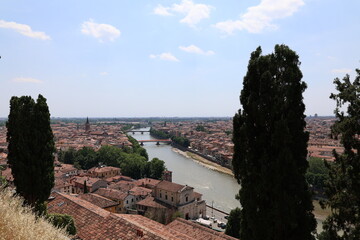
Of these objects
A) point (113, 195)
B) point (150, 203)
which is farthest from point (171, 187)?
point (113, 195)

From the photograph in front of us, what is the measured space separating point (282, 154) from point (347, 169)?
1.73 metres

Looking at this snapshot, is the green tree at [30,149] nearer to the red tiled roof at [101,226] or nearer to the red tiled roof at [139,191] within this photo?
the red tiled roof at [101,226]

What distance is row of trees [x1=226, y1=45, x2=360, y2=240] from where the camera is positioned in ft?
16.9

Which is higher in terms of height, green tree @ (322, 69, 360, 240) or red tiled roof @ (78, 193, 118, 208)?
green tree @ (322, 69, 360, 240)

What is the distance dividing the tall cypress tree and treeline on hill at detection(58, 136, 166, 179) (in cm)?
2726

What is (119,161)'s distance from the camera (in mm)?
38188

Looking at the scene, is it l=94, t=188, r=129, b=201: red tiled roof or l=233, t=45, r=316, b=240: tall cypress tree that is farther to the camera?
l=94, t=188, r=129, b=201: red tiled roof

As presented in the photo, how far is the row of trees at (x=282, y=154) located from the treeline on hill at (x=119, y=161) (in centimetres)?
2723

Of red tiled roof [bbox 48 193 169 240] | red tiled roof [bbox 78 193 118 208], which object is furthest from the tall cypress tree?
red tiled roof [bbox 78 193 118 208]

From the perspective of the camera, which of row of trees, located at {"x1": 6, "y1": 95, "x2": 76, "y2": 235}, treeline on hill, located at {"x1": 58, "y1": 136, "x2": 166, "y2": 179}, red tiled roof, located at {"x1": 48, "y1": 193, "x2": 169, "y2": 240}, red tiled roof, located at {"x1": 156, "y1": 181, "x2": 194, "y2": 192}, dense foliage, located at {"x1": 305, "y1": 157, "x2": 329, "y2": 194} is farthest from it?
treeline on hill, located at {"x1": 58, "y1": 136, "x2": 166, "y2": 179}

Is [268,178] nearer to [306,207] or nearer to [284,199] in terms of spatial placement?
[284,199]

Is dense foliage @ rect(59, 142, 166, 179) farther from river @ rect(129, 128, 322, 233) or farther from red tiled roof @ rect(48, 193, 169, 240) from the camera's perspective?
red tiled roof @ rect(48, 193, 169, 240)

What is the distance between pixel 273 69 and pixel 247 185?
2382mm

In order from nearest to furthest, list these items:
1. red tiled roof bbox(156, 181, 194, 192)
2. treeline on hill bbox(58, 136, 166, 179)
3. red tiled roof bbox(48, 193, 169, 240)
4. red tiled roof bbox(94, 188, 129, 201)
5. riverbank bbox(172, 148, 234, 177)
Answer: red tiled roof bbox(48, 193, 169, 240)
red tiled roof bbox(94, 188, 129, 201)
red tiled roof bbox(156, 181, 194, 192)
treeline on hill bbox(58, 136, 166, 179)
riverbank bbox(172, 148, 234, 177)
